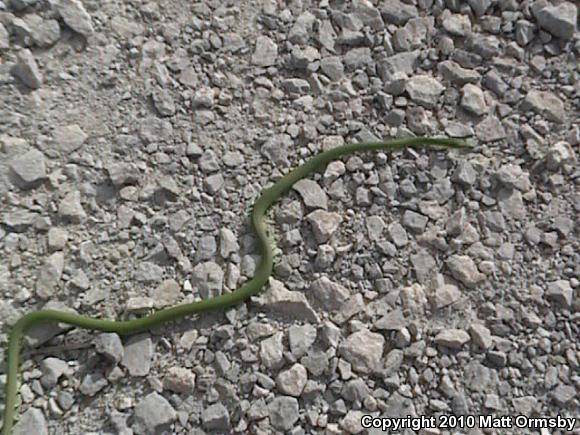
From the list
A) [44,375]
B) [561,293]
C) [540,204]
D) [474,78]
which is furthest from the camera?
[474,78]

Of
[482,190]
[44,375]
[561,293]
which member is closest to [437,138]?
[482,190]

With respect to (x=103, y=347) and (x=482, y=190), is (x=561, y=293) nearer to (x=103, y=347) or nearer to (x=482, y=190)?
(x=482, y=190)

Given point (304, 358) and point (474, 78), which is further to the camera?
point (474, 78)

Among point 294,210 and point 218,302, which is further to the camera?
point 294,210
